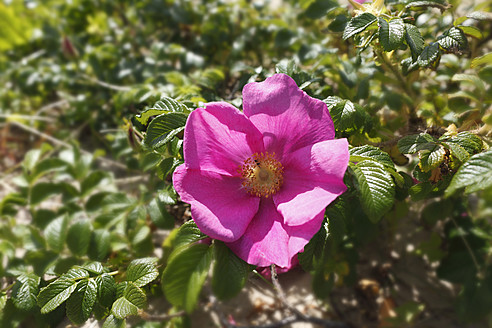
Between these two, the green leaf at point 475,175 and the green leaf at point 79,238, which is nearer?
the green leaf at point 475,175

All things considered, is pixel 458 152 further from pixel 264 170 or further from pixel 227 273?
pixel 227 273

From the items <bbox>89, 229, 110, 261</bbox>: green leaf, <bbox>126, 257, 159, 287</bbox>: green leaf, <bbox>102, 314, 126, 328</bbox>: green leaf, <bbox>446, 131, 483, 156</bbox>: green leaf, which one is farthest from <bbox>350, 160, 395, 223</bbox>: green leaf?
<bbox>89, 229, 110, 261</bbox>: green leaf

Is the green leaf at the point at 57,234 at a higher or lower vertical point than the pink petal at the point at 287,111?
lower

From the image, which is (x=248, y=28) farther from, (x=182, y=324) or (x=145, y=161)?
(x=182, y=324)

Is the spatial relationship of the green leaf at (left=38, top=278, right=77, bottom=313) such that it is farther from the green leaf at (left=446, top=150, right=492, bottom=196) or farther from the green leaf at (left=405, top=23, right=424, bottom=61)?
the green leaf at (left=405, top=23, right=424, bottom=61)

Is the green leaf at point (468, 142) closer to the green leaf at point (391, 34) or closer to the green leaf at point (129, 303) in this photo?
Result: the green leaf at point (391, 34)

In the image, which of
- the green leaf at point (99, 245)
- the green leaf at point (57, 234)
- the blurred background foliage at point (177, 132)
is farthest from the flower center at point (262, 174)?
the green leaf at point (57, 234)

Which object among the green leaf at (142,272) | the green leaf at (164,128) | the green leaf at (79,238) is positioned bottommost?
the green leaf at (79,238)
